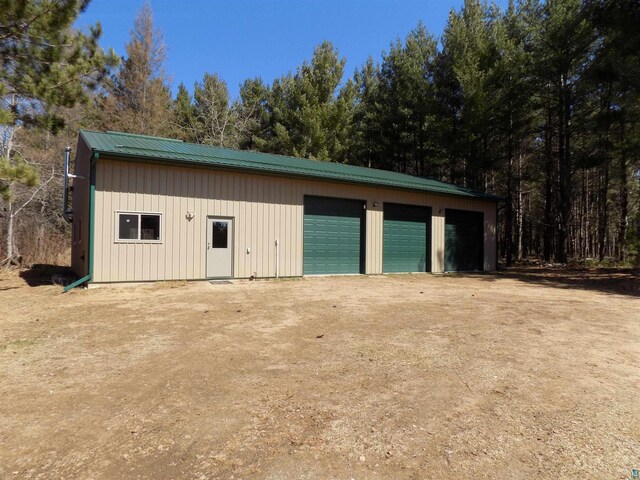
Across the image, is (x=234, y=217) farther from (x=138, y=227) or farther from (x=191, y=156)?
(x=138, y=227)

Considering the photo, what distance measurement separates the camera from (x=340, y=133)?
26.7 metres

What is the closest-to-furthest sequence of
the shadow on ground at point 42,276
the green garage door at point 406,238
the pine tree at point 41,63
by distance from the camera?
the pine tree at point 41,63 < the shadow on ground at point 42,276 < the green garage door at point 406,238

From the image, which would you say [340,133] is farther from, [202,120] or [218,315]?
[218,315]

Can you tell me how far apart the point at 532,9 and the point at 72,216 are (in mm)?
25258

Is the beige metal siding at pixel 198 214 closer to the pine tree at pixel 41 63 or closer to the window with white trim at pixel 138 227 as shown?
the window with white trim at pixel 138 227

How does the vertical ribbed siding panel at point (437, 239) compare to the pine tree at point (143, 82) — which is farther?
the pine tree at point (143, 82)

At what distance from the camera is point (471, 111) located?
72.0ft

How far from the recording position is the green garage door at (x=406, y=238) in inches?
593

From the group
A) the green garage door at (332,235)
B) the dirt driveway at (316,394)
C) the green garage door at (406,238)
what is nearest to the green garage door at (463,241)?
the green garage door at (406,238)

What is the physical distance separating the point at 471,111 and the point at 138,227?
Result: 19.2 meters

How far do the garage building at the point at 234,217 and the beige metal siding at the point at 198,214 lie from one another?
29 millimetres

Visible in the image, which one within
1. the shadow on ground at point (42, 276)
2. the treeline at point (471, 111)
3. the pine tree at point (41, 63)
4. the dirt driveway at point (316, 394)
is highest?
the treeline at point (471, 111)

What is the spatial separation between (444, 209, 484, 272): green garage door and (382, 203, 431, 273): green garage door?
1.26 m

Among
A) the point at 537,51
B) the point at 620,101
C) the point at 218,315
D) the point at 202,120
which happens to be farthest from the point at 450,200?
the point at 202,120
